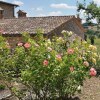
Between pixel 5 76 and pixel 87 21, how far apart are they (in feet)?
137

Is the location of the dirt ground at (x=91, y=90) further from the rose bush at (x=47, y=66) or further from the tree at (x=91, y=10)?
the tree at (x=91, y=10)

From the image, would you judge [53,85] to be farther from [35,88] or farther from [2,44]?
[2,44]

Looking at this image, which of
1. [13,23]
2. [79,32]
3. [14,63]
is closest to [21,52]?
[14,63]

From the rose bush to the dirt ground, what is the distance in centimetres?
71

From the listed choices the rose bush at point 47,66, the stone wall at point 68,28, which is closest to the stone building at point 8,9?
the stone wall at point 68,28

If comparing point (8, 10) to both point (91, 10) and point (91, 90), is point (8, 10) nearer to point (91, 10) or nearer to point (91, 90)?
point (91, 10)

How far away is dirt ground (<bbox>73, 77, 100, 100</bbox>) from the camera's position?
31.4ft

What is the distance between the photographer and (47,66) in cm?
754

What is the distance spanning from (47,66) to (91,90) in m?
3.54

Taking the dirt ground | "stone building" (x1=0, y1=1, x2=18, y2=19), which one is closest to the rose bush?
the dirt ground

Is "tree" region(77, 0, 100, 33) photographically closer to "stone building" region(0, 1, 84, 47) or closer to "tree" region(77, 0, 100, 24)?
"tree" region(77, 0, 100, 24)

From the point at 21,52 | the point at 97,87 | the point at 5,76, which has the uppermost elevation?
the point at 21,52

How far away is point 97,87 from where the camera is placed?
443 inches

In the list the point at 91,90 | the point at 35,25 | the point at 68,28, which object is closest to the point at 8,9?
the point at 68,28
